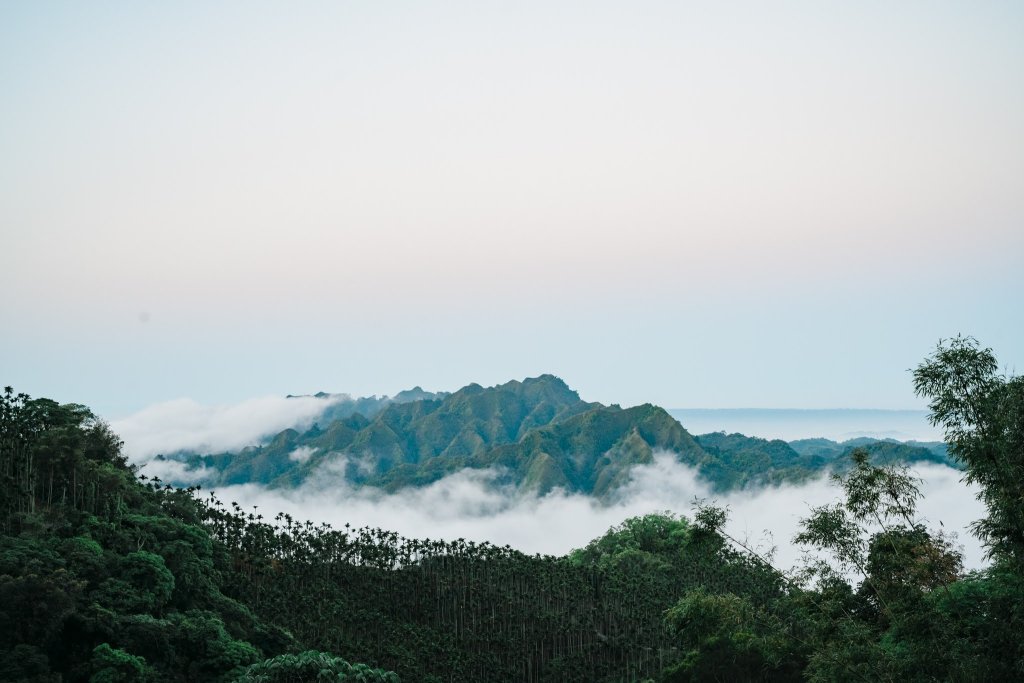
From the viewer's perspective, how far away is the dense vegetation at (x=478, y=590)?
62.7ft

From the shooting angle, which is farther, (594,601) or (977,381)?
(594,601)

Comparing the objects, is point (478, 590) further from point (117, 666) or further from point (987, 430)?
point (987, 430)

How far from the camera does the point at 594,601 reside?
71.0 metres

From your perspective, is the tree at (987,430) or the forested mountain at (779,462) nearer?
the tree at (987,430)

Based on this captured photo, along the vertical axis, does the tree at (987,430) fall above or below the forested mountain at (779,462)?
above

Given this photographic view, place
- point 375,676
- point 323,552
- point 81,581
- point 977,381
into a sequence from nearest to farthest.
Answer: point 977,381, point 81,581, point 375,676, point 323,552

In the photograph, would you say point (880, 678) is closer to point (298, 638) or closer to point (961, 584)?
point (961, 584)

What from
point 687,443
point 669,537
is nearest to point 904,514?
point 669,537

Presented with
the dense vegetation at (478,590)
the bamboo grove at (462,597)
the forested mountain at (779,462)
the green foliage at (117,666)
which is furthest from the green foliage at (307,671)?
the forested mountain at (779,462)

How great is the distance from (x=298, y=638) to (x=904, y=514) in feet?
123

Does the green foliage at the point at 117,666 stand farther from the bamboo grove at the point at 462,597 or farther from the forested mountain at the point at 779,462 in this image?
the forested mountain at the point at 779,462

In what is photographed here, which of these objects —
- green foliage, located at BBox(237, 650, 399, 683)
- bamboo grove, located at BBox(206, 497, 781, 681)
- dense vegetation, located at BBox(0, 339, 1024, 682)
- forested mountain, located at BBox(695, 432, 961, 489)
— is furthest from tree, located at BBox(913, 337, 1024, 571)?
forested mountain, located at BBox(695, 432, 961, 489)

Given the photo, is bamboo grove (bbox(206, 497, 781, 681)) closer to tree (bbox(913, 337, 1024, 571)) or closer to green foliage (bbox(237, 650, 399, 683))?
green foliage (bbox(237, 650, 399, 683))

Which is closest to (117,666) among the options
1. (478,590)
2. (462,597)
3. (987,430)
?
(987,430)
